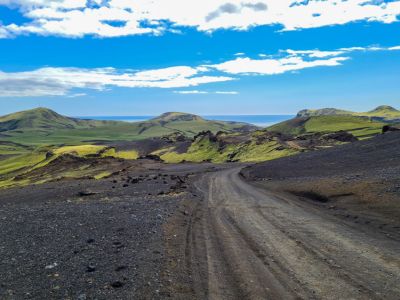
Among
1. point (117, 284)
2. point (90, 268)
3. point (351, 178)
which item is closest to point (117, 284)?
point (117, 284)

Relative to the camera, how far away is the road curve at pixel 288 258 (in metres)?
11.7

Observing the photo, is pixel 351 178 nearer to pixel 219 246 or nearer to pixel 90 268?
pixel 219 246

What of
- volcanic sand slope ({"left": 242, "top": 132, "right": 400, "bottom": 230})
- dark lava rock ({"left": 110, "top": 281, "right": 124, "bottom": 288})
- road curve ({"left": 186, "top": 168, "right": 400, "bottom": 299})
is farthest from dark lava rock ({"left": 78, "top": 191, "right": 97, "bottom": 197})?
dark lava rock ({"left": 110, "top": 281, "right": 124, "bottom": 288})

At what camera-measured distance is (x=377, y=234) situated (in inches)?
733

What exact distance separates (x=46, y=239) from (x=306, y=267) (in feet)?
36.9

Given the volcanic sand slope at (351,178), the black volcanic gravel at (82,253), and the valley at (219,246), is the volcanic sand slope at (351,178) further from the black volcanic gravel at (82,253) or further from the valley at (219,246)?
the black volcanic gravel at (82,253)

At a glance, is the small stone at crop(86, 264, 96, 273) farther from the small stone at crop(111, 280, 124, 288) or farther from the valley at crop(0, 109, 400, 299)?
the small stone at crop(111, 280, 124, 288)

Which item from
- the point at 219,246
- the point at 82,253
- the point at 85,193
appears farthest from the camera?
the point at 85,193

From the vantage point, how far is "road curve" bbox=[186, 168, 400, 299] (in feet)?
38.4

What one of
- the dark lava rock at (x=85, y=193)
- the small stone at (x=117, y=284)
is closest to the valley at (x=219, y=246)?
the small stone at (x=117, y=284)

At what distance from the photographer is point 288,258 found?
1495cm

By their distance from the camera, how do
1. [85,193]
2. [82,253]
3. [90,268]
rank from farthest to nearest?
1. [85,193]
2. [82,253]
3. [90,268]

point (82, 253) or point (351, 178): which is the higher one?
point (351, 178)

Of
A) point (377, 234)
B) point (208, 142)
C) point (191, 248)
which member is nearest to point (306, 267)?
point (191, 248)
